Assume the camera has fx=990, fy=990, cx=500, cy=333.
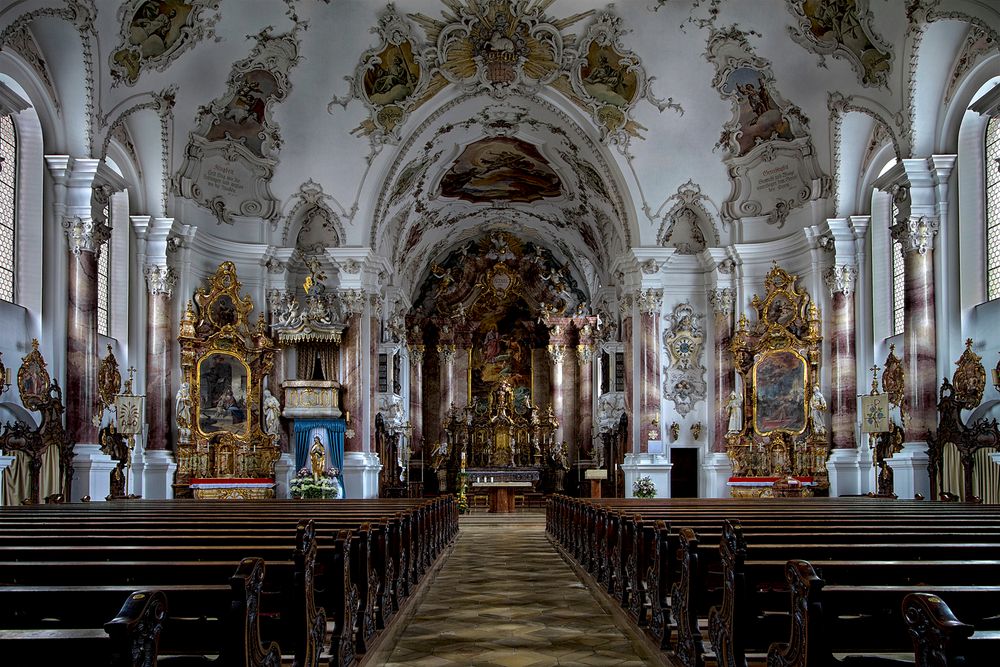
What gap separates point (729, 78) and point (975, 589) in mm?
19760

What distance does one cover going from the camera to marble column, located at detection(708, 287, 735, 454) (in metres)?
24.1

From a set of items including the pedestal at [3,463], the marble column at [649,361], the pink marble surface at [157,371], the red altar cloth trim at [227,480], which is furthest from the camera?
the marble column at [649,361]

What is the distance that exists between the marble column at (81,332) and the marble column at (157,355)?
3563 mm

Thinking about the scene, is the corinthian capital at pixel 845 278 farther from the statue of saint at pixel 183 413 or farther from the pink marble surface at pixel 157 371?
the pink marble surface at pixel 157 371

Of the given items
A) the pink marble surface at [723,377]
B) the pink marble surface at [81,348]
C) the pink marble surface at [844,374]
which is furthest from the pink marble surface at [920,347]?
the pink marble surface at [81,348]

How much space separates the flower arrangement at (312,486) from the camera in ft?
68.1

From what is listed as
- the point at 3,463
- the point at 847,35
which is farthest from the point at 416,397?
the point at 3,463

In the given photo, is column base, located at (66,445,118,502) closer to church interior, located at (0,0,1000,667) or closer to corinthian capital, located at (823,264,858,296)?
church interior, located at (0,0,1000,667)

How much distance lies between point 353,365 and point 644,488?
296 inches

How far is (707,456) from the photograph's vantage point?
24.3m

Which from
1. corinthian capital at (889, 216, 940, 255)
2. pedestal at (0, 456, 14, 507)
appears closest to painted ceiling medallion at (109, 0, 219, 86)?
pedestal at (0, 456, 14, 507)

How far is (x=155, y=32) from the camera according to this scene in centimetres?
1814

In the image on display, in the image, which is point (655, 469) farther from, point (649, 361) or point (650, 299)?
point (650, 299)

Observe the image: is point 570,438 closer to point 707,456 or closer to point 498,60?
point 707,456
